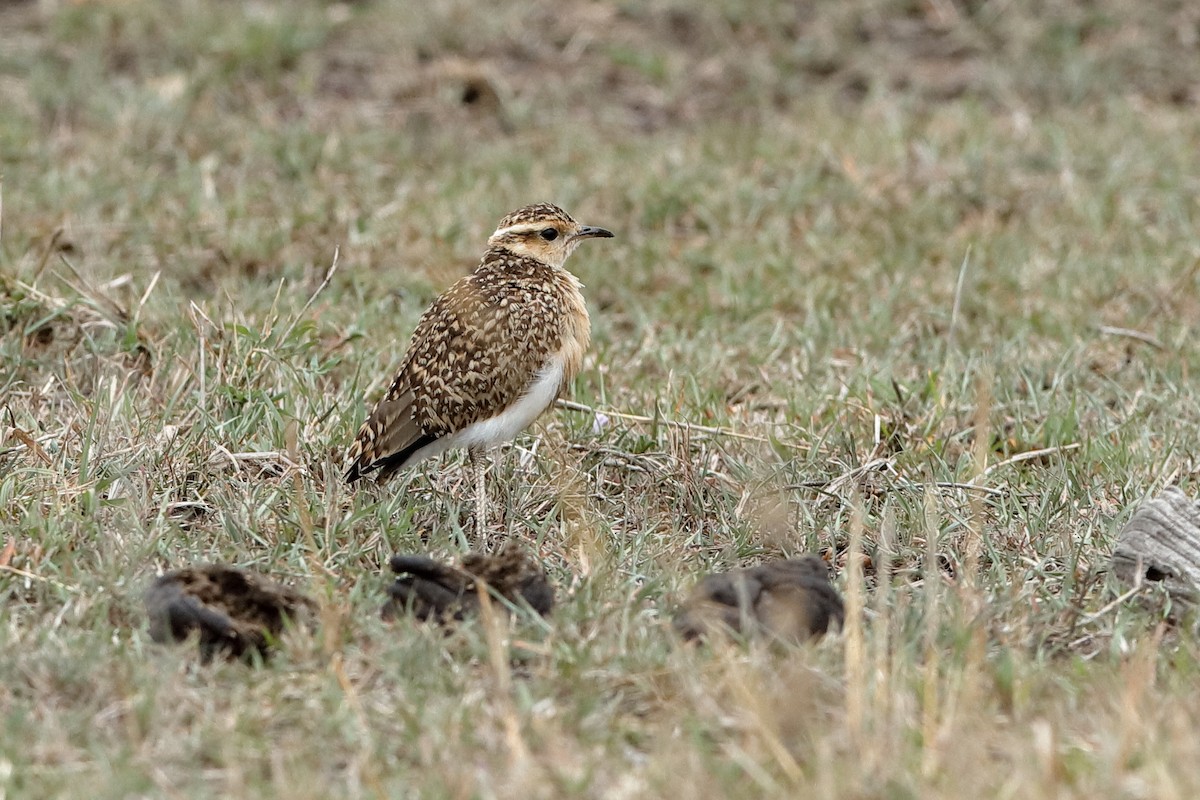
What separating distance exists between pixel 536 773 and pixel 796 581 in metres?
1.09

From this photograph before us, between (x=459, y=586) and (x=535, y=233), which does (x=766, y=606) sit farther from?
(x=535, y=233)

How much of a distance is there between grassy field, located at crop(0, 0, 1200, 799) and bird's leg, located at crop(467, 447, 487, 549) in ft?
0.41

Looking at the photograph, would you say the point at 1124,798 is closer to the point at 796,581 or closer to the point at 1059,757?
the point at 1059,757

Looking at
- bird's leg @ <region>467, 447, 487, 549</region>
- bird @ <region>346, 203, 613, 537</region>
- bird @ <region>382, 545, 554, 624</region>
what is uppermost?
bird @ <region>346, 203, 613, 537</region>

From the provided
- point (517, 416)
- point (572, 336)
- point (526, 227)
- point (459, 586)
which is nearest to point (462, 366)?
point (517, 416)

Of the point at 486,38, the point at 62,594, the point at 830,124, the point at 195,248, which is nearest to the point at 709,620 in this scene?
the point at 62,594

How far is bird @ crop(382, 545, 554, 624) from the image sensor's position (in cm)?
447

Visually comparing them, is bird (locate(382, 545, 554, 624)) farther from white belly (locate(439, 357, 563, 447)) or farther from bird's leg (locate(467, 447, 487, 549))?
white belly (locate(439, 357, 563, 447))

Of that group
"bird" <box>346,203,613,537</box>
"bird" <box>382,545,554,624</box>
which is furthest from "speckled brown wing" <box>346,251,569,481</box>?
"bird" <box>382,545,554,624</box>

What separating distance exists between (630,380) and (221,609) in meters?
2.75

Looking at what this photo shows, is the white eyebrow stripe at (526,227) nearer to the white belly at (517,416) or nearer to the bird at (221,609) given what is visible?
the white belly at (517,416)

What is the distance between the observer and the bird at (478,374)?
5.28 m

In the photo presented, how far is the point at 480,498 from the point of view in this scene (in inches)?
205

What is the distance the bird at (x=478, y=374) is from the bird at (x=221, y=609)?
0.90 meters
